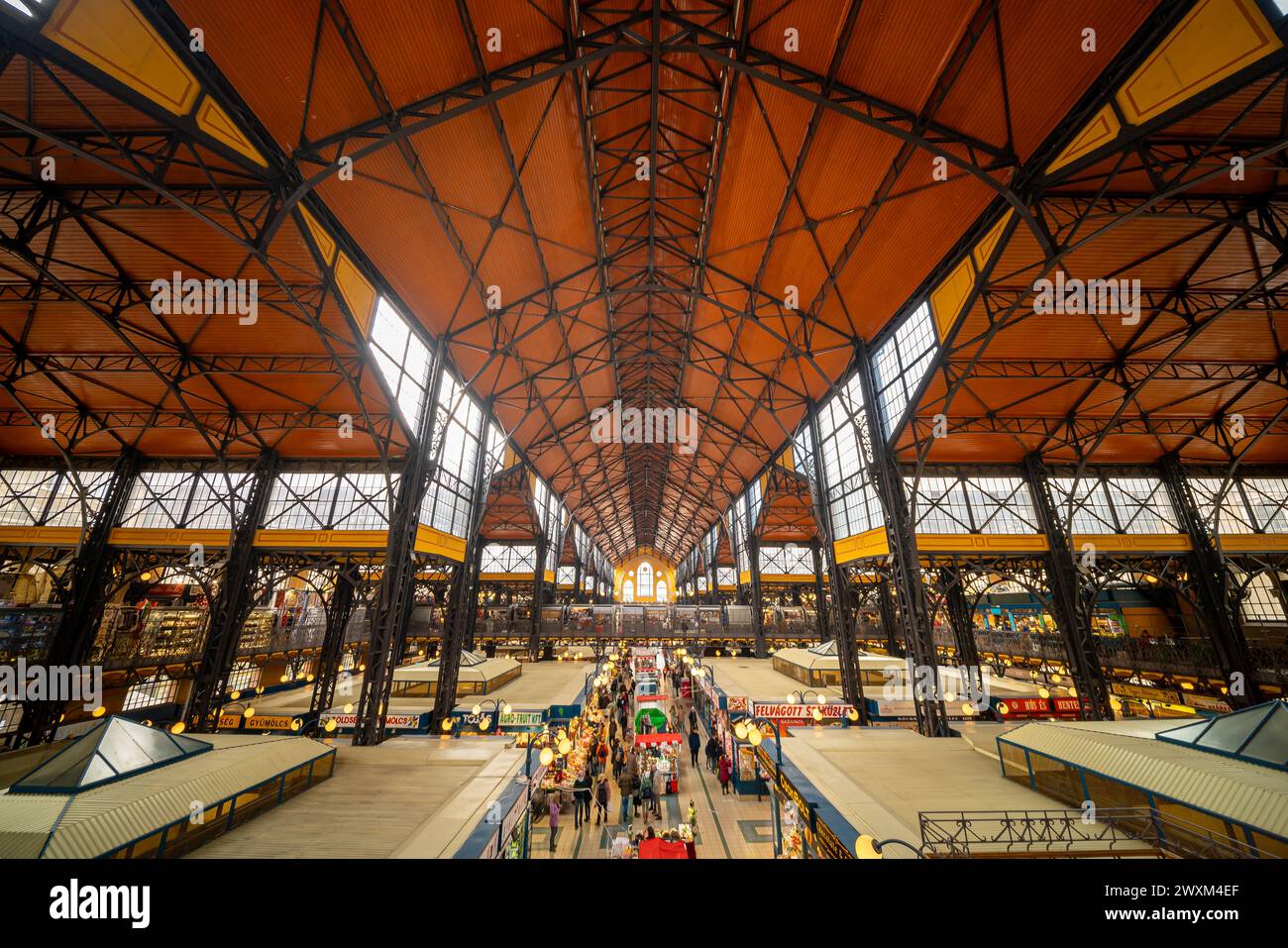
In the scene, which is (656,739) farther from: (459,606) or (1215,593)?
(1215,593)

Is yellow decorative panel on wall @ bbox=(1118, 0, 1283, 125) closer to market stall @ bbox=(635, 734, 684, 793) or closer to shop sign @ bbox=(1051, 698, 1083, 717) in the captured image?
market stall @ bbox=(635, 734, 684, 793)

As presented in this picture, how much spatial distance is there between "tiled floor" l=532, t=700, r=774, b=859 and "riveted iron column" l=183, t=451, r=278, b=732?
488 inches

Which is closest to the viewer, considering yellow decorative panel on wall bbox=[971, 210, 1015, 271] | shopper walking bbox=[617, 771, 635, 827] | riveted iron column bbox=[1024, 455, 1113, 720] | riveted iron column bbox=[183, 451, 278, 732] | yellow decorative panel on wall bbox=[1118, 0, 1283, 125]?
yellow decorative panel on wall bbox=[1118, 0, 1283, 125]

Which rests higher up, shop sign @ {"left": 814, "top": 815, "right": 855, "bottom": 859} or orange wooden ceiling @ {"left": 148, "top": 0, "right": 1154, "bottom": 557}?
orange wooden ceiling @ {"left": 148, "top": 0, "right": 1154, "bottom": 557}

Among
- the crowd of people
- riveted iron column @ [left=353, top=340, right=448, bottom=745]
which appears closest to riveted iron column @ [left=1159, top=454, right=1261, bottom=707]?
the crowd of people

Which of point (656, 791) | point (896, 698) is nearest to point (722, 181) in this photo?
point (896, 698)

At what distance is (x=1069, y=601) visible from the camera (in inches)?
738

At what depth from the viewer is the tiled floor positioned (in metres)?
13.3
